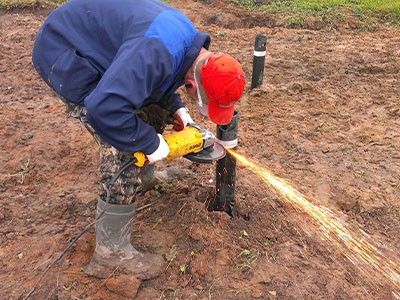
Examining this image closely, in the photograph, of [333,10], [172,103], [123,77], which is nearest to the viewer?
[123,77]

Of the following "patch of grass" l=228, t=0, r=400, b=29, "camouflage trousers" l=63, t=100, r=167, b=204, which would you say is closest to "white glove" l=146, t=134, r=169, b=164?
"camouflage trousers" l=63, t=100, r=167, b=204

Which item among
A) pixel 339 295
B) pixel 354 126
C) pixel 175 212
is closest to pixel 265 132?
pixel 354 126

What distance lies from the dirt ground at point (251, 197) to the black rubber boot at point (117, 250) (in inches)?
2.6

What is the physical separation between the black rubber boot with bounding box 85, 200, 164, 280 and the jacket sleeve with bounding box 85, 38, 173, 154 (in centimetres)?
59

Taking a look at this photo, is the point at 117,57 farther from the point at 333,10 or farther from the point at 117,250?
the point at 333,10

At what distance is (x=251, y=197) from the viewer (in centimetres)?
392

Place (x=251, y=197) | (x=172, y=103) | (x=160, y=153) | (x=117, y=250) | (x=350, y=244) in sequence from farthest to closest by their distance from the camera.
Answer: (x=251, y=197), (x=172, y=103), (x=350, y=244), (x=117, y=250), (x=160, y=153)

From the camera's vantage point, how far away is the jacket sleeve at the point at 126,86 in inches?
97.4

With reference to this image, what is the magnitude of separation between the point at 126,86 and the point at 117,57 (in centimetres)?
20

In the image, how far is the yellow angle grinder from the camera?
302cm

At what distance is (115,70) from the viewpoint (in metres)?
2.47

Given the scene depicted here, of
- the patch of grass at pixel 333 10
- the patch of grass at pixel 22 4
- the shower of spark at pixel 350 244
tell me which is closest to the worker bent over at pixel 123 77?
the shower of spark at pixel 350 244

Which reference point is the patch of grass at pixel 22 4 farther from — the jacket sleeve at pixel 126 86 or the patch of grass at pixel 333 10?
the jacket sleeve at pixel 126 86

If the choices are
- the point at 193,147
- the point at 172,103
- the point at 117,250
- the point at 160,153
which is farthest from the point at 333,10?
the point at 117,250
